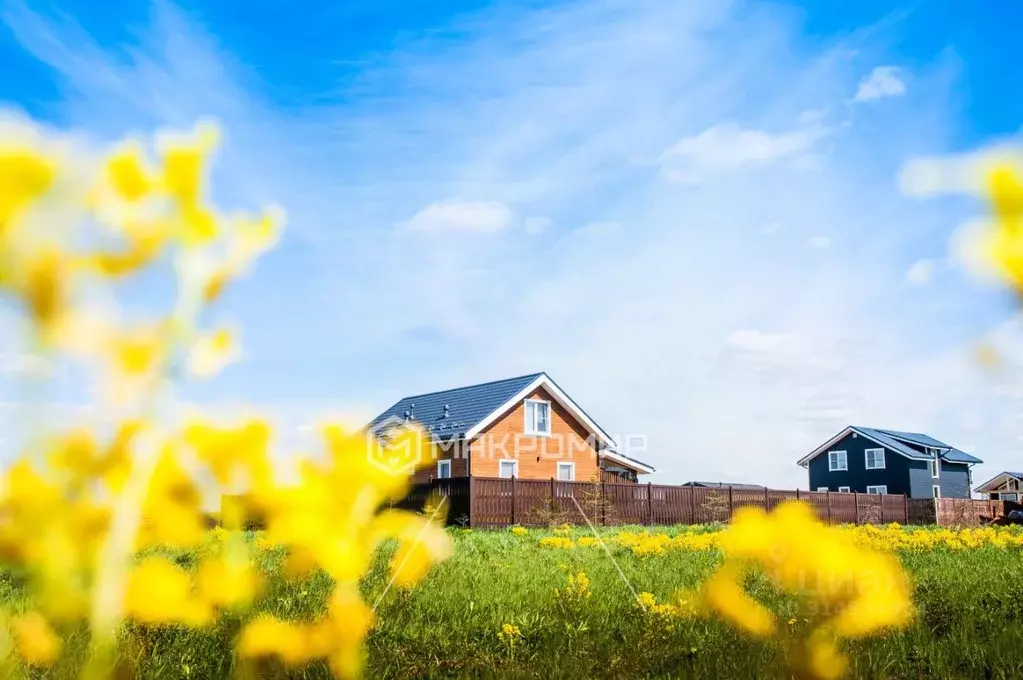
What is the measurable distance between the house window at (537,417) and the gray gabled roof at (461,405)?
0.98 m

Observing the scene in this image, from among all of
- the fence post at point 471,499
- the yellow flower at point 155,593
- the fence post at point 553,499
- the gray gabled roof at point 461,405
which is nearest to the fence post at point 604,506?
the fence post at point 553,499

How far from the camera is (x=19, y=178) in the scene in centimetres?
70

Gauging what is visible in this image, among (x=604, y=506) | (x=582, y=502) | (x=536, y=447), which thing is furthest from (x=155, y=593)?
(x=536, y=447)

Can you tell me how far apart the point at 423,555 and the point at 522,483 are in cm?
1861

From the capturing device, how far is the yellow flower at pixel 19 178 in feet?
2.26

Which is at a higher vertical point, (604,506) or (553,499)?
(553,499)

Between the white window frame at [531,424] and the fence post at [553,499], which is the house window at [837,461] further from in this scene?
the fence post at [553,499]

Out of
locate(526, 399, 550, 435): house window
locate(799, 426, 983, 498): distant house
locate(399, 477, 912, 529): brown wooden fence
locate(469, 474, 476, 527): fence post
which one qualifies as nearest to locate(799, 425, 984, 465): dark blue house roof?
locate(799, 426, 983, 498): distant house

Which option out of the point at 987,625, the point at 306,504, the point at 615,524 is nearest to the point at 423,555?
the point at 306,504

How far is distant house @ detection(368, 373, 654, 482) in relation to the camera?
25.5 metres

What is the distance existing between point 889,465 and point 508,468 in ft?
88.6

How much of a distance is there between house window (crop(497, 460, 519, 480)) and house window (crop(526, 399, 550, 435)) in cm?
117

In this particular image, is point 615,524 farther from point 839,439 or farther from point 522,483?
point 839,439

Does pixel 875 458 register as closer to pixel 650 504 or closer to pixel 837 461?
pixel 837 461
